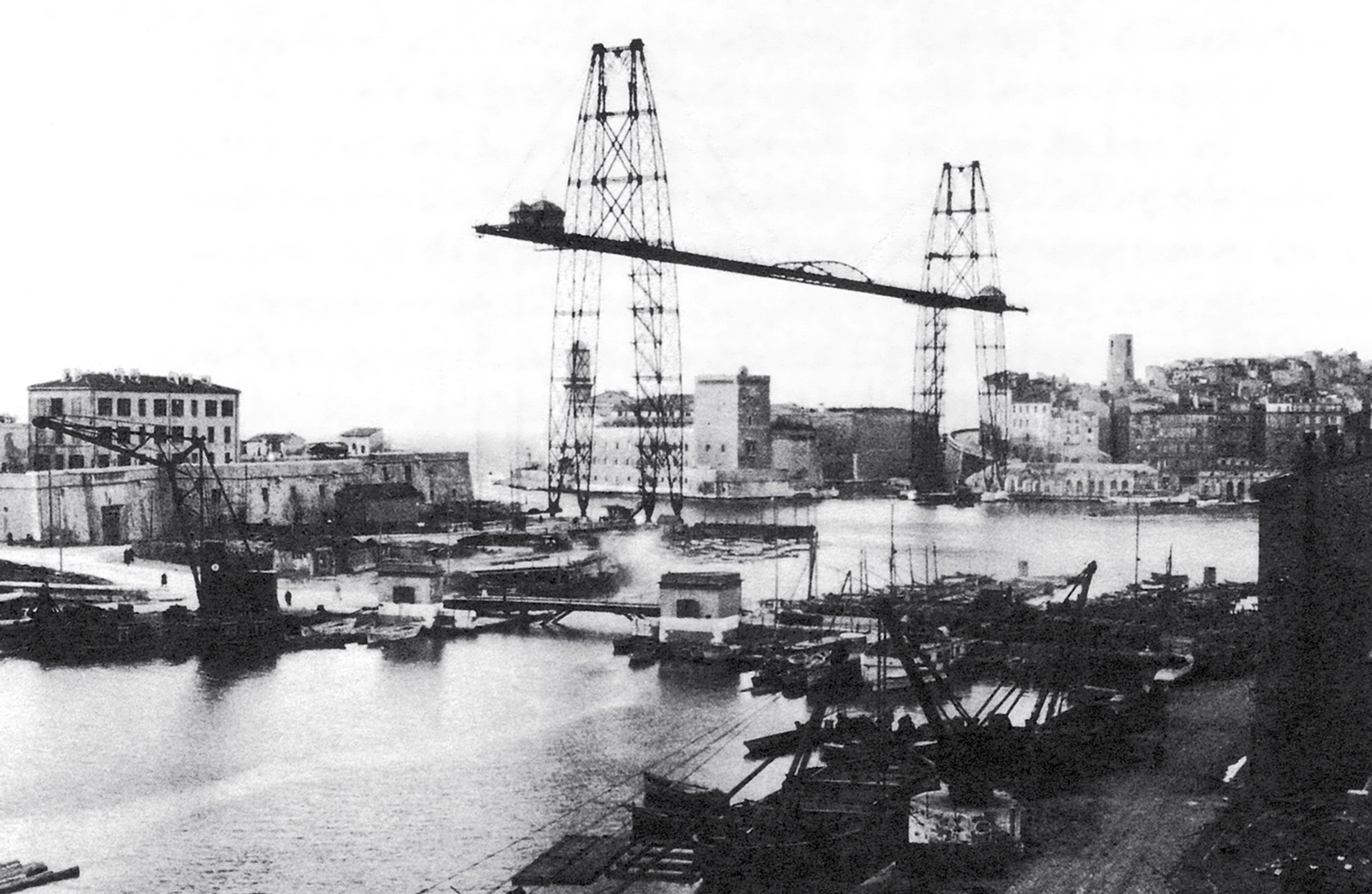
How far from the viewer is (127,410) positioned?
16.7m

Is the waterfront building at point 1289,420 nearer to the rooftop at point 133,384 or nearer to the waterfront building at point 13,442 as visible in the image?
the rooftop at point 133,384

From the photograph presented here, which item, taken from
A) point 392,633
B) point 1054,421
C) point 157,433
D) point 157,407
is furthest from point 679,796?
point 1054,421

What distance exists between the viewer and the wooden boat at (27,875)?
613 centimetres

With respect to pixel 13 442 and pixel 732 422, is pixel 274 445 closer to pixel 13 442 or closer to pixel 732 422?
pixel 13 442

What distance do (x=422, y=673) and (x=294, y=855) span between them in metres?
4.87

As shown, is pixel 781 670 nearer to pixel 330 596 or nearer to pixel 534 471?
pixel 330 596

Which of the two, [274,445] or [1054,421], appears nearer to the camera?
[274,445]

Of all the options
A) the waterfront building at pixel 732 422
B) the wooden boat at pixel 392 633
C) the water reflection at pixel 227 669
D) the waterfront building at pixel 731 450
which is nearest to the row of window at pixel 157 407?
the water reflection at pixel 227 669

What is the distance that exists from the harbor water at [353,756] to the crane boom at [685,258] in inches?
158

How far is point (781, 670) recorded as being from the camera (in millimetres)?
10938

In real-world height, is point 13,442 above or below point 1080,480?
above

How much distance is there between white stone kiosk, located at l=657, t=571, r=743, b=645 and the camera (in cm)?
1235

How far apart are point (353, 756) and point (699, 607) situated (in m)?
4.46

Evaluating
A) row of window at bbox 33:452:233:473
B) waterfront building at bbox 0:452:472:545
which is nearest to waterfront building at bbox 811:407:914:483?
waterfront building at bbox 0:452:472:545
